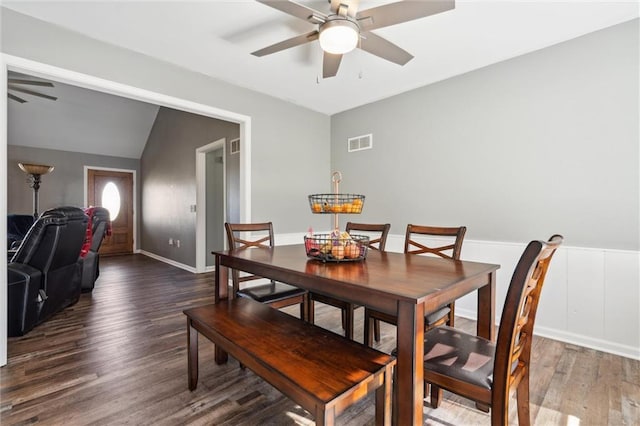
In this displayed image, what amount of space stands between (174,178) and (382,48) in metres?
4.77

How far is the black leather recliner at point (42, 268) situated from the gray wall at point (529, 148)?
325cm

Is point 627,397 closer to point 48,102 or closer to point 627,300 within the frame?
point 627,300

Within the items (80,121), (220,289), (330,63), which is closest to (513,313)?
(220,289)

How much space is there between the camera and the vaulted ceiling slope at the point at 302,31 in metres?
2.06

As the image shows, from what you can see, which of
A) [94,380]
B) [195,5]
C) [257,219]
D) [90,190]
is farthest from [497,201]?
[90,190]

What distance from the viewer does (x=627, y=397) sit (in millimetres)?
1663

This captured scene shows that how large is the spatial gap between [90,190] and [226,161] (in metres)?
4.12

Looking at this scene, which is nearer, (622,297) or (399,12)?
(399,12)

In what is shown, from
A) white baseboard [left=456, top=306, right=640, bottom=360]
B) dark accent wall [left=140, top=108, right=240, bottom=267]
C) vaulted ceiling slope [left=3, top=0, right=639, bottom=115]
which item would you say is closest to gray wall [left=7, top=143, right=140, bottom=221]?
dark accent wall [left=140, top=108, right=240, bottom=267]

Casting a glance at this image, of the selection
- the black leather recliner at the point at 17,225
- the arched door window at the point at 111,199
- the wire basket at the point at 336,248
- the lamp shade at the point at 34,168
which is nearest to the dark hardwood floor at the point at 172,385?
the wire basket at the point at 336,248

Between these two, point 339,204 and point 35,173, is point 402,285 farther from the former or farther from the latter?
point 35,173

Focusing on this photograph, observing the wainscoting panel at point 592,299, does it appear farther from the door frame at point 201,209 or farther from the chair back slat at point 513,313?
the door frame at point 201,209

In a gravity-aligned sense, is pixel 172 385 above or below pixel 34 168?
below

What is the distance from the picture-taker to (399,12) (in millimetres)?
1693
